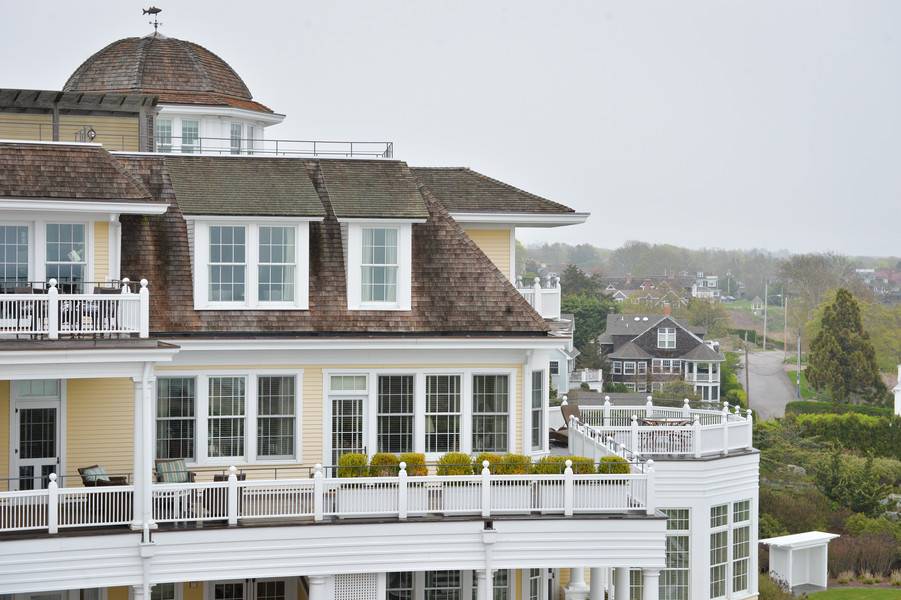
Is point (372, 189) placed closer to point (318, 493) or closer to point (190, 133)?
point (318, 493)

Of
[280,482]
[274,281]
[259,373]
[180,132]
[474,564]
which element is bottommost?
[474,564]

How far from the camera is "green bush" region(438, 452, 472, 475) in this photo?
81.1ft

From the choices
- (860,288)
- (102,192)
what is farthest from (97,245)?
(860,288)

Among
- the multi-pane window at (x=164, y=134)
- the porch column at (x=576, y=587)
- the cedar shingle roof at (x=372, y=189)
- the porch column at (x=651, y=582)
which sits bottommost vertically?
the porch column at (x=576, y=587)

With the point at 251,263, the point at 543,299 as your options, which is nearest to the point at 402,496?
the point at 251,263

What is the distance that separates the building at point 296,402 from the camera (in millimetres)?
23156

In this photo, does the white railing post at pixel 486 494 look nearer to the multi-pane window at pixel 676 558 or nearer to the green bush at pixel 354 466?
→ the green bush at pixel 354 466

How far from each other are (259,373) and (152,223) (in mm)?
3622

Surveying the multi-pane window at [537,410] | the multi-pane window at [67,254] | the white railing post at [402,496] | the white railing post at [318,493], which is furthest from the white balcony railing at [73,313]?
the multi-pane window at [537,410]

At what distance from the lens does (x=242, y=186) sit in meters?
26.8

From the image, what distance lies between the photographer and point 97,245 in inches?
1003

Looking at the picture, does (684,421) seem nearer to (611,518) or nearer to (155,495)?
(611,518)

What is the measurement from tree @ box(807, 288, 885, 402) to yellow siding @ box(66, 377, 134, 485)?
292 feet

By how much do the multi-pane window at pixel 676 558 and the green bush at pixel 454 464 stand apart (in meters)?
6.19
